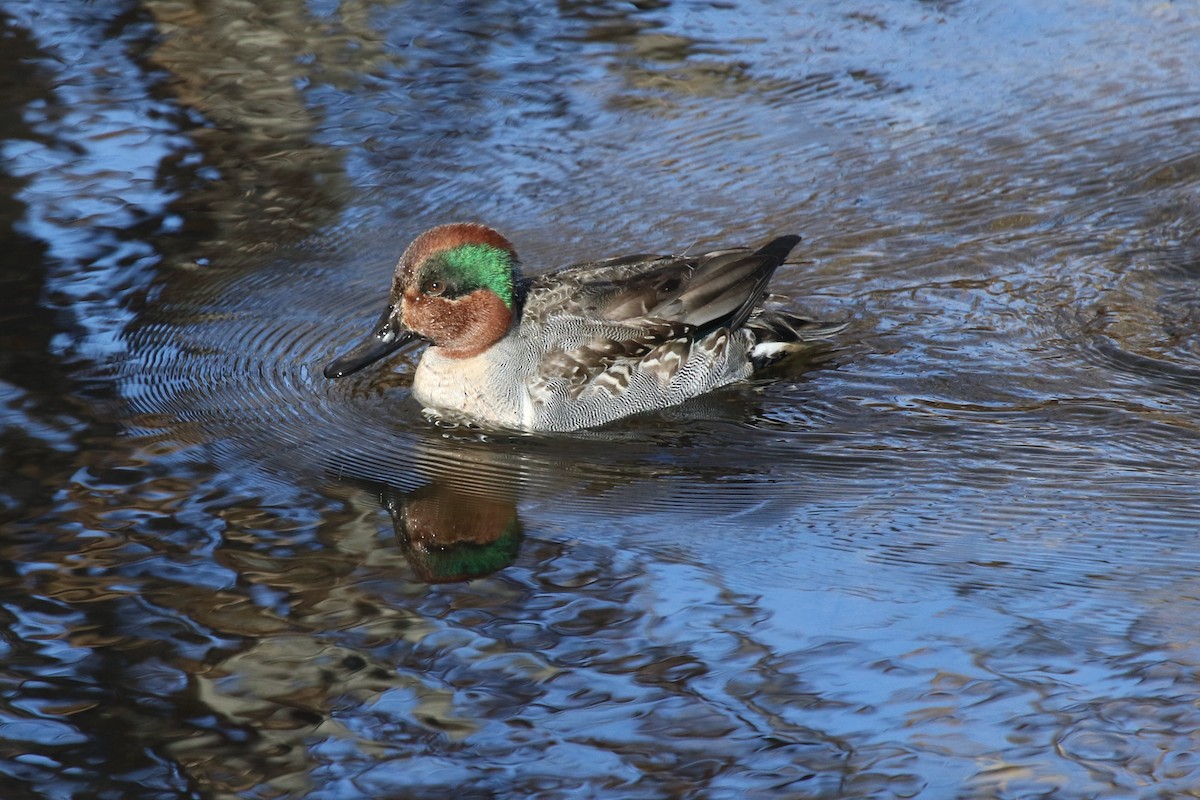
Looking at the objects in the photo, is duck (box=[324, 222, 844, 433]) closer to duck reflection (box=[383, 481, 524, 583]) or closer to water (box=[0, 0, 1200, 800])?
water (box=[0, 0, 1200, 800])

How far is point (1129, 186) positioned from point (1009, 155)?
31.0 inches

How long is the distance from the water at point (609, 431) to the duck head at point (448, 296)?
37 cm

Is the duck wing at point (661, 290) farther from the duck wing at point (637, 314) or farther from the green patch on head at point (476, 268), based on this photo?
the green patch on head at point (476, 268)

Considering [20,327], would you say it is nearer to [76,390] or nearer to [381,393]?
[76,390]

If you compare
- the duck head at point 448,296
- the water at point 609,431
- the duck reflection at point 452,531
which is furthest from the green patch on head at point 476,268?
the duck reflection at point 452,531

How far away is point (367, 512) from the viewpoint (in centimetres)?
604

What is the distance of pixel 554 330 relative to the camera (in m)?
7.02

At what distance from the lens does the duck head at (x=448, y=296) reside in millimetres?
6891

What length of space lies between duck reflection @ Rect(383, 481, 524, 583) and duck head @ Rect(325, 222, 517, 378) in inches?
36.8

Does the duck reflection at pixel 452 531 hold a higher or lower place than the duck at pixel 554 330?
lower

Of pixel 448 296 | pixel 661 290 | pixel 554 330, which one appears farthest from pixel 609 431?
pixel 448 296

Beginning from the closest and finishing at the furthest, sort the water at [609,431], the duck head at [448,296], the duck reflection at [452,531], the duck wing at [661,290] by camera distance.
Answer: the water at [609,431]
the duck reflection at [452,531]
the duck head at [448,296]
the duck wing at [661,290]

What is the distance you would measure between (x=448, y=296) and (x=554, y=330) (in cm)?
53

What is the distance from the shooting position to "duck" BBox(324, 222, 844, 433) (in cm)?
690
